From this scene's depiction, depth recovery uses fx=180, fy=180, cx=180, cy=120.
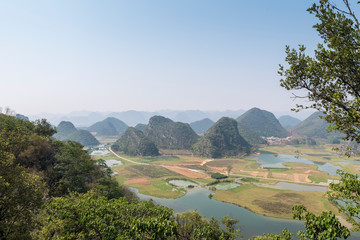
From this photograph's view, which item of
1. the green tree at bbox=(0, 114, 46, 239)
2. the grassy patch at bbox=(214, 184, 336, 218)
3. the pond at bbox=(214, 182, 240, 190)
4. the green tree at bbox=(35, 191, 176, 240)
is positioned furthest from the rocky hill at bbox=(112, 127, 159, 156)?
the green tree at bbox=(0, 114, 46, 239)

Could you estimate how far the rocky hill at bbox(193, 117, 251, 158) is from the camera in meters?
133

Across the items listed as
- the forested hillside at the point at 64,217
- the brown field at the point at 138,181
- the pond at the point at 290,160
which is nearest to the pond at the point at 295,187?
the pond at the point at 290,160

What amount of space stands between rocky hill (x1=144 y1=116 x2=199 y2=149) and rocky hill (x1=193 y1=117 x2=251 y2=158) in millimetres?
20705

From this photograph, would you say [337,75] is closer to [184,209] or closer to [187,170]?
[184,209]

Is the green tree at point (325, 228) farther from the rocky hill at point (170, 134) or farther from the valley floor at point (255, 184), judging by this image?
the rocky hill at point (170, 134)

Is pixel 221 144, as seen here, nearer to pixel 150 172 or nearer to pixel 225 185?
pixel 150 172

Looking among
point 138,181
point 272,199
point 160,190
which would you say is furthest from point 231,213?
point 138,181

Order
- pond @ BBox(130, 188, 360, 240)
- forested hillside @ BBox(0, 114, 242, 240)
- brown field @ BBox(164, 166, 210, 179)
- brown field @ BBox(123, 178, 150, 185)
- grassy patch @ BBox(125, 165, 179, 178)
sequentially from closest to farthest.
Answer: forested hillside @ BBox(0, 114, 242, 240), pond @ BBox(130, 188, 360, 240), brown field @ BBox(123, 178, 150, 185), brown field @ BBox(164, 166, 210, 179), grassy patch @ BBox(125, 165, 179, 178)

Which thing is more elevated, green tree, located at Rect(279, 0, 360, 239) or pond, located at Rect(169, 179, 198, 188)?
green tree, located at Rect(279, 0, 360, 239)

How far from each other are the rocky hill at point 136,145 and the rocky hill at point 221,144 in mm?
34937

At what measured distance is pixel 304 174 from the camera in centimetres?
8181

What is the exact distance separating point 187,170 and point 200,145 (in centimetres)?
5071

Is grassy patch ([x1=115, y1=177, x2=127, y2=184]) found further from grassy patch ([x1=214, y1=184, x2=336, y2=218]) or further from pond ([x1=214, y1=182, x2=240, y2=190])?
grassy patch ([x1=214, y1=184, x2=336, y2=218])

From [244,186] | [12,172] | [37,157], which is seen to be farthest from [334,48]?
[244,186]
